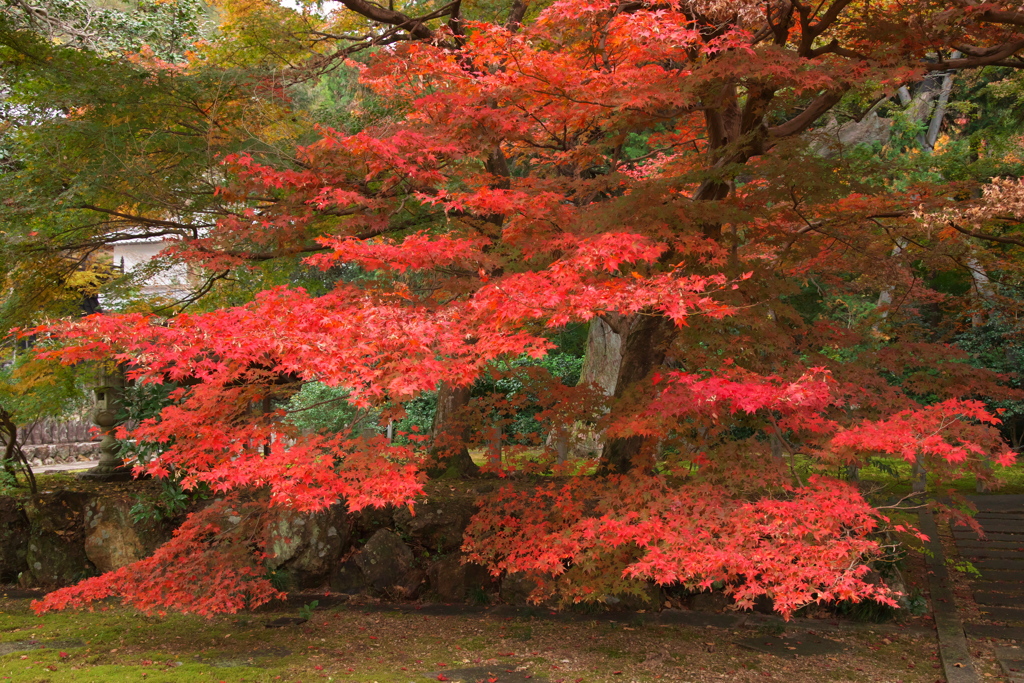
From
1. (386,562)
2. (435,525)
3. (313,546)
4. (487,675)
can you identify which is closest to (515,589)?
(435,525)

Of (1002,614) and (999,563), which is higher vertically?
(999,563)

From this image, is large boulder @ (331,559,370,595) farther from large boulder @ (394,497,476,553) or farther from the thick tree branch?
the thick tree branch

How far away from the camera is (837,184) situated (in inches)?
249

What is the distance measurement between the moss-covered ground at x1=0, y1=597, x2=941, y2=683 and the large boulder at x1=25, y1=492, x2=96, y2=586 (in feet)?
2.17

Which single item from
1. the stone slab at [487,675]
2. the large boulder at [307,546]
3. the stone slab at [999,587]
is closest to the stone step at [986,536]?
the stone slab at [999,587]

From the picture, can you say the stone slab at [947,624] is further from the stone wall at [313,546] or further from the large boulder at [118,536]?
the large boulder at [118,536]

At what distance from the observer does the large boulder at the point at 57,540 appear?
336 inches

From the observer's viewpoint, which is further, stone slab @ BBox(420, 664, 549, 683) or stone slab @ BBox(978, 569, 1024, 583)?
stone slab @ BBox(978, 569, 1024, 583)

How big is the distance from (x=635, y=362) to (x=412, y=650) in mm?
3654

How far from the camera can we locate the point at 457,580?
26.5 feet

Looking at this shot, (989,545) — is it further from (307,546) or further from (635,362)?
(307,546)

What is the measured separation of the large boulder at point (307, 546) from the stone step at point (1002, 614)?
7.01m

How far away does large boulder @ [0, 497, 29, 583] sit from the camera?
8.61 metres

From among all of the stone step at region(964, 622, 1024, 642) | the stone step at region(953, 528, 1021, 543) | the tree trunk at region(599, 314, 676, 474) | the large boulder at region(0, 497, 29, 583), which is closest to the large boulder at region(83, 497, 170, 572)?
the large boulder at region(0, 497, 29, 583)
